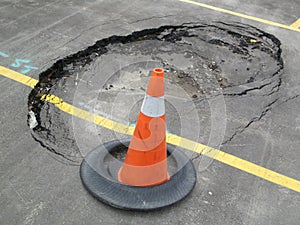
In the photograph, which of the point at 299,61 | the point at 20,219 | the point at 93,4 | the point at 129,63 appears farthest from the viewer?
the point at 93,4

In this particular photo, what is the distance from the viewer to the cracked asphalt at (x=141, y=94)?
3119 mm

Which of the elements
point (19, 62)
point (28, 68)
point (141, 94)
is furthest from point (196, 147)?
point (19, 62)

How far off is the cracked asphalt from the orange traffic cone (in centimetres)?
32

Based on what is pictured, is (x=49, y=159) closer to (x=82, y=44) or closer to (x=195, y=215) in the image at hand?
(x=195, y=215)

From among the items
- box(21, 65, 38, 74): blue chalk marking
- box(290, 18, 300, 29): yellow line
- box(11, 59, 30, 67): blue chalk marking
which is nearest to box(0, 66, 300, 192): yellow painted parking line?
box(21, 65, 38, 74): blue chalk marking

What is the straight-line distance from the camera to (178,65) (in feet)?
17.2

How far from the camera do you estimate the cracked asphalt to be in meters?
3.12

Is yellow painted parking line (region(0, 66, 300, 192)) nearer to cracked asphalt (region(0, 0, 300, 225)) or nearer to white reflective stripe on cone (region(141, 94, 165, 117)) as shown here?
cracked asphalt (region(0, 0, 300, 225))

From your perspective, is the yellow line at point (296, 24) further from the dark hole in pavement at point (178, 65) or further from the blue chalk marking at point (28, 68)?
the blue chalk marking at point (28, 68)

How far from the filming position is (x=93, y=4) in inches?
281

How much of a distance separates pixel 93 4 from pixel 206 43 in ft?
8.69

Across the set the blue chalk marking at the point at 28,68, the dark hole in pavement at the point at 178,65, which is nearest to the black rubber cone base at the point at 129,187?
the dark hole in pavement at the point at 178,65

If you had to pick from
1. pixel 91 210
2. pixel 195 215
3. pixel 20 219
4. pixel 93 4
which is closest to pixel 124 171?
pixel 91 210

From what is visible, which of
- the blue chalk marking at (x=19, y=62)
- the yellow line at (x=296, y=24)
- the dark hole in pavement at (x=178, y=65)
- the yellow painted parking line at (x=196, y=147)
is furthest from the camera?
the yellow line at (x=296, y=24)
